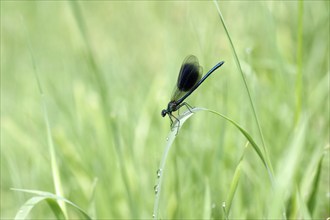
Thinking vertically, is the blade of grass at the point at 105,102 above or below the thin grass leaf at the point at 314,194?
above

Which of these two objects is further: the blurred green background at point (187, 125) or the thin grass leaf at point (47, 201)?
the blurred green background at point (187, 125)

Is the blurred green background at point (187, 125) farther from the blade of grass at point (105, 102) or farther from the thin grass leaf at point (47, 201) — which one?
the thin grass leaf at point (47, 201)

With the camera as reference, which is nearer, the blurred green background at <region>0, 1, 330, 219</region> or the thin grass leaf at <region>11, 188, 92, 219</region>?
the thin grass leaf at <region>11, 188, 92, 219</region>

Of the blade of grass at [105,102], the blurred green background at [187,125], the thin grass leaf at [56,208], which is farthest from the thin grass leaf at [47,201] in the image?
the blade of grass at [105,102]

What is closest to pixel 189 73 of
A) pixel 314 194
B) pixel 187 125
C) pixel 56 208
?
pixel 187 125

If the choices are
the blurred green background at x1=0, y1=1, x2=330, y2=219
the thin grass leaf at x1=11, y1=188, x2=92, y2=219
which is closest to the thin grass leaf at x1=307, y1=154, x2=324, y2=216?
the blurred green background at x1=0, y1=1, x2=330, y2=219

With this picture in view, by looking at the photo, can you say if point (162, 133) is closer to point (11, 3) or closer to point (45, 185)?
point (45, 185)

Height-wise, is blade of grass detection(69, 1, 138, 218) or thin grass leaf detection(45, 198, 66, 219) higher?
blade of grass detection(69, 1, 138, 218)

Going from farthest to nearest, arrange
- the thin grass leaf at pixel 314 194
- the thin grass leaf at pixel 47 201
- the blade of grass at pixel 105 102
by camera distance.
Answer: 1. the blade of grass at pixel 105 102
2. the thin grass leaf at pixel 314 194
3. the thin grass leaf at pixel 47 201

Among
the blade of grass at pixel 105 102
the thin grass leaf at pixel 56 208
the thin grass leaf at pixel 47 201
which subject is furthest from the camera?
the blade of grass at pixel 105 102

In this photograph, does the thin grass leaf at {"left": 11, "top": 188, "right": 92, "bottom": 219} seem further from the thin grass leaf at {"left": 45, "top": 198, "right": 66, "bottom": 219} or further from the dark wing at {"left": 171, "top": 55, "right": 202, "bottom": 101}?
the dark wing at {"left": 171, "top": 55, "right": 202, "bottom": 101}
